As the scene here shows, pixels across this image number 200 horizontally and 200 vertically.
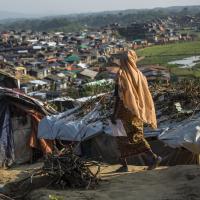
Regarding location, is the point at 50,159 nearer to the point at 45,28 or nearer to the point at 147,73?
the point at 147,73

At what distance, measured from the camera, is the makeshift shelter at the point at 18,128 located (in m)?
7.62

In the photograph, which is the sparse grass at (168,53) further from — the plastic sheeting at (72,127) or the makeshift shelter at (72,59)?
the plastic sheeting at (72,127)

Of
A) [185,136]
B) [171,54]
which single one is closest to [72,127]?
[185,136]

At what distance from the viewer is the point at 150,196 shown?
4.41 metres

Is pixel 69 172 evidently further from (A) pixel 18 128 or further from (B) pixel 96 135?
(A) pixel 18 128

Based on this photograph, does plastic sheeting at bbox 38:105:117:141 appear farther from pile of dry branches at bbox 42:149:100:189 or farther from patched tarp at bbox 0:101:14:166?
pile of dry branches at bbox 42:149:100:189

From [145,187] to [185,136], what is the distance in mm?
1296

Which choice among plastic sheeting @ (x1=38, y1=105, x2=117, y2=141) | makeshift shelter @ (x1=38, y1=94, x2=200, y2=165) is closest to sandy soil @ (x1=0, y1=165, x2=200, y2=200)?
makeshift shelter @ (x1=38, y1=94, x2=200, y2=165)

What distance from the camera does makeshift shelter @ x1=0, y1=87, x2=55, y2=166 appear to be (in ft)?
25.0

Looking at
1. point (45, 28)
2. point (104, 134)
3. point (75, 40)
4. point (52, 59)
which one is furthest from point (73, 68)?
point (45, 28)

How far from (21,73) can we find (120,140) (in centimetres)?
4052

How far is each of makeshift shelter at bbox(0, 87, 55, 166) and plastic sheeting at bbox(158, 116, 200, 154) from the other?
219 centimetres

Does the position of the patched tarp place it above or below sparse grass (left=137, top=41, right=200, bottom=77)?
above

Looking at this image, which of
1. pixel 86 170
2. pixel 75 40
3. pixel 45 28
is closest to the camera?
pixel 86 170
